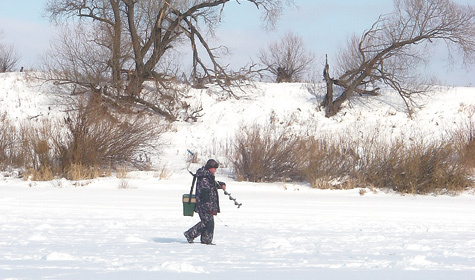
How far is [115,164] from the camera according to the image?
20.8 metres

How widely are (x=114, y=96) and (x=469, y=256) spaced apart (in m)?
20.9

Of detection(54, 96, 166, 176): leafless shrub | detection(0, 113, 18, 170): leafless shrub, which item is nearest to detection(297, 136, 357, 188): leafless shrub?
detection(54, 96, 166, 176): leafless shrub

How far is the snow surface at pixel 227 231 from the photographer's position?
6953 mm

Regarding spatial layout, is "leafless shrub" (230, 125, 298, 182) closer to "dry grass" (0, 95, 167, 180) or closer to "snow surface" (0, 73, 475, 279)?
"snow surface" (0, 73, 475, 279)

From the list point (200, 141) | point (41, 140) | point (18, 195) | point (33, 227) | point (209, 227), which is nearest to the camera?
point (209, 227)

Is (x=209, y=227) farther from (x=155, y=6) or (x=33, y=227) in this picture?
(x=155, y=6)

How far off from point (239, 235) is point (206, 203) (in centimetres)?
125

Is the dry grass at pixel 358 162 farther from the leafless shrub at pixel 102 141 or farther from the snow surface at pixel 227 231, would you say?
the leafless shrub at pixel 102 141

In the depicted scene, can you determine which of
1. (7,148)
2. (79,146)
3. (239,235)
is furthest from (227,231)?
(7,148)

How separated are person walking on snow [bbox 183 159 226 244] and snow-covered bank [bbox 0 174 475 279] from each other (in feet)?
0.87

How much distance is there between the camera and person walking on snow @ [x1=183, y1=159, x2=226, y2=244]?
9.45 meters

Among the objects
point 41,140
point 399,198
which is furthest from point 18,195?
point 399,198

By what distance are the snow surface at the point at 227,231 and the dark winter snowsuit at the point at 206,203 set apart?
29cm

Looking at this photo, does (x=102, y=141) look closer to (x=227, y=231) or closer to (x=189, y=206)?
(x=227, y=231)
